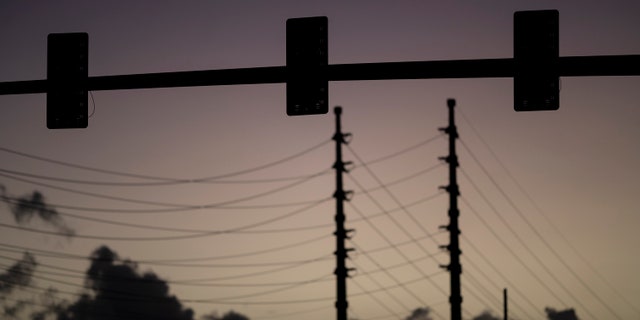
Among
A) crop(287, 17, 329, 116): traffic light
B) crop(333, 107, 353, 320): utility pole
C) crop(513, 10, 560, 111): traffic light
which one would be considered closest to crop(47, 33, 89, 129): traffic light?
crop(287, 17, 329, 116): traffic light

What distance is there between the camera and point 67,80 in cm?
1627

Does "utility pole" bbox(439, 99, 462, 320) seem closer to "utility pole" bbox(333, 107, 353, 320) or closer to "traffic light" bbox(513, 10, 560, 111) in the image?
"utility pole" bbox(333, 107, 353, 320)

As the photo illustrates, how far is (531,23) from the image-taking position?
1506 centimetres

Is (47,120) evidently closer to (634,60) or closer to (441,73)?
(441,73)

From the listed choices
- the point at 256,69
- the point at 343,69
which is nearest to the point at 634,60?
the point at 343,69

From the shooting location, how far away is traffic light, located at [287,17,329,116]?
15414mm

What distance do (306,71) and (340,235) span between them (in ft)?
81.3

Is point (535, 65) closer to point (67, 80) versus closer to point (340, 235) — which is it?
point (67, 80)

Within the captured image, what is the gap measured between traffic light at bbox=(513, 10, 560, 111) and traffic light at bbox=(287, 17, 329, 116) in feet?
9.40

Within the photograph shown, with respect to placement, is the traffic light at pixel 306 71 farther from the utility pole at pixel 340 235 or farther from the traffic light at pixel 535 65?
the utility pole at pixel 340 235

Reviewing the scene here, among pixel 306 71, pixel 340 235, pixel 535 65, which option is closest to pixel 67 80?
pixel 306 71

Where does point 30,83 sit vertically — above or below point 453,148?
below

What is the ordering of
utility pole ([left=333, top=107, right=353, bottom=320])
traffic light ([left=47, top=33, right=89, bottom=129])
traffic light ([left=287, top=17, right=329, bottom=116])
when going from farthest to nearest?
utility pole ([left=333, top=107, right=353, bottom=320]) → traffic light ([left=47, top=33, right=89, bottom=129]) → traffic light ([left=287, top=17, right=329, bottom=116])

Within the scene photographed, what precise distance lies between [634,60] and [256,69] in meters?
5.67
